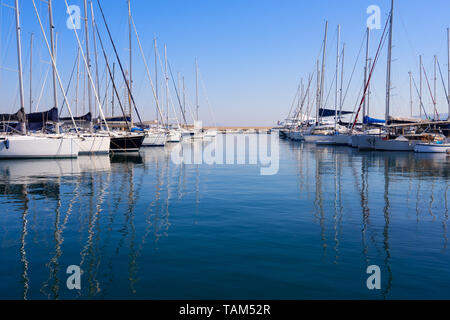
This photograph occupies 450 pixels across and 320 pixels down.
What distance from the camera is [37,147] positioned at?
2883 cm

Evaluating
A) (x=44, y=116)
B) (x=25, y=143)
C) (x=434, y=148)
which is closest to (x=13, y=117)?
(x=44, y=116)

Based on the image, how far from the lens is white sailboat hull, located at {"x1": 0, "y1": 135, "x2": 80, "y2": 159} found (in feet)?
93.5

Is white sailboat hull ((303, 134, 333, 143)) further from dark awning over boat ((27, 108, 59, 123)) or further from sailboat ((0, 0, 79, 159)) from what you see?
dark awning over boat ((27, 108, 59, 123))

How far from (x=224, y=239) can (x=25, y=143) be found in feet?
81.2

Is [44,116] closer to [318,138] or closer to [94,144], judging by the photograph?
[94,144]

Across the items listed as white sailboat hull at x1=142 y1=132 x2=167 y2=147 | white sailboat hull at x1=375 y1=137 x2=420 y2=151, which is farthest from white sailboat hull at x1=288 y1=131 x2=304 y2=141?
white sailboat hull at x1=142 y1=132 x2=167 y2=147

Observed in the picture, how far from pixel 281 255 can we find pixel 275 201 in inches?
227

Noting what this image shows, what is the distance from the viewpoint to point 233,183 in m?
18.1

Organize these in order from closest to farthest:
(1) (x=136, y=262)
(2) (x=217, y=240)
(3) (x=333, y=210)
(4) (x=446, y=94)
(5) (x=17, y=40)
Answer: (1) (x=136, y=262), (2) (x=217, y=240), (3) (x=333, y=210), (5) (x=17, y=40), (4) (x=446, y=94)

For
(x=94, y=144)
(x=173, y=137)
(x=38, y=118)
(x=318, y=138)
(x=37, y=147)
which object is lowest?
(x=37, y=147)

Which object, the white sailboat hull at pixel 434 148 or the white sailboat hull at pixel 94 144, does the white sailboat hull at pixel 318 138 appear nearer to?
the white sailboat hull at pixel 434 148

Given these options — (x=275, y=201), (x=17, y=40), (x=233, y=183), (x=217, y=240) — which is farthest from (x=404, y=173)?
(x=17, y=40)
